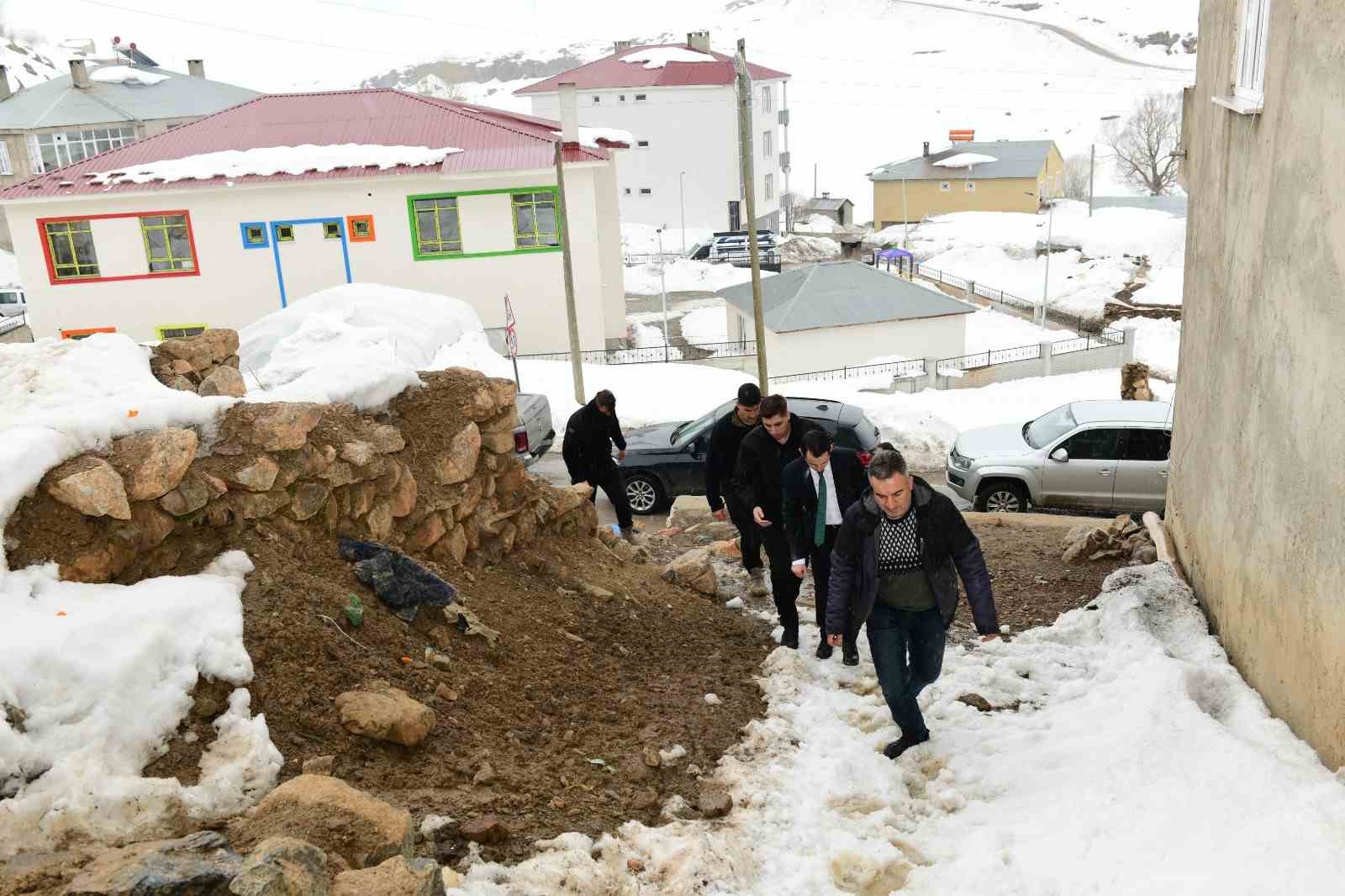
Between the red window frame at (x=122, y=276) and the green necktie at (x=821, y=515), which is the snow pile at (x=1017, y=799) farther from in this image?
the red window frame at (x=122, y=276)

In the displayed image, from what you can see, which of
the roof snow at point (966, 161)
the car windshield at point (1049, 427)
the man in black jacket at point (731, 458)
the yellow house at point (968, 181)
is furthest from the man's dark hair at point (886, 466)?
the roof snow at point (966, 161)

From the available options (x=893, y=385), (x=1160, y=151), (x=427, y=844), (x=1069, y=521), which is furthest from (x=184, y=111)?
(x=1160, y=151)

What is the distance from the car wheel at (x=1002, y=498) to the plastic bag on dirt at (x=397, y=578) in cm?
881

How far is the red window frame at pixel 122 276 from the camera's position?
27375mm

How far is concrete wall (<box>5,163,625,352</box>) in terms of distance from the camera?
2719 centimetres

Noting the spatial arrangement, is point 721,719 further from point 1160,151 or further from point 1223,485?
point 1160,151

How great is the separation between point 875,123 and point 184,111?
75.2 m

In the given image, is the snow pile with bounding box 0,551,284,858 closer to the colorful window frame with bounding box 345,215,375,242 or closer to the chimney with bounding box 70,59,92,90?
the colorful window frame with bounding box 345,215,375,242

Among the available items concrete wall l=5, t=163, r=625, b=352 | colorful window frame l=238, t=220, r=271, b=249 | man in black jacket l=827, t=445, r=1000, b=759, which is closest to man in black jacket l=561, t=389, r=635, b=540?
man in black jacket l=827, t=445, r=1000, b=759

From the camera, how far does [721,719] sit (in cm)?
550

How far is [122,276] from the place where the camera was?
91.4 feet

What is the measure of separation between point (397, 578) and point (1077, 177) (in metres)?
90.1

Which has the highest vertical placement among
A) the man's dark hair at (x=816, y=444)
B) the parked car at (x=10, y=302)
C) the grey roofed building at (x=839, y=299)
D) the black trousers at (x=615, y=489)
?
the man's dark hair at (x=816, y=444)

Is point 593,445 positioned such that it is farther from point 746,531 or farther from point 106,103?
point 106,103
